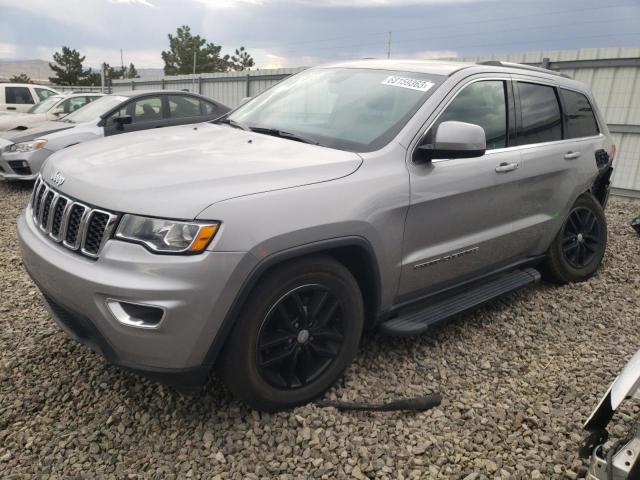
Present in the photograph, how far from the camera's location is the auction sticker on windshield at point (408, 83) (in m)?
3.05

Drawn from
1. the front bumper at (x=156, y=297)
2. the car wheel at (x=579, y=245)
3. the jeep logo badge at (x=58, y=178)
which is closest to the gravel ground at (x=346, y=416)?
the front bumper at (x=156, y=297)

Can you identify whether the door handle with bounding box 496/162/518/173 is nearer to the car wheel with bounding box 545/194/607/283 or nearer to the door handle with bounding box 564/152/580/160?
the door handle with bounding box 564/152/580/160

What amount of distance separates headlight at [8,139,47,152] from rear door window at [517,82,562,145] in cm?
688

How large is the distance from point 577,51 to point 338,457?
8930mm

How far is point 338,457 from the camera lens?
2.33 m

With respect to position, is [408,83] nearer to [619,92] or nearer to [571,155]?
[571,155]

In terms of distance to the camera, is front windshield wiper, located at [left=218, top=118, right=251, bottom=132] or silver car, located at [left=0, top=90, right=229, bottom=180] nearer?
front windshield wiper, located at [left=218, top=118, right=251, bottom=132]

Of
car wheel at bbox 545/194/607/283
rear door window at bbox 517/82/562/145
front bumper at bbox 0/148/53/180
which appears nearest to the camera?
rear door window at bbox 517/82/562/145

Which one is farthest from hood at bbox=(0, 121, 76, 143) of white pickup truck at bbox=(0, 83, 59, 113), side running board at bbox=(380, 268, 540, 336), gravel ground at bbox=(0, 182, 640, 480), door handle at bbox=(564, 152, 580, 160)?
white pickup truck at bbox=(0, 83, 59, 113)

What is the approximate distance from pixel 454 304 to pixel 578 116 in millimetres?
2206

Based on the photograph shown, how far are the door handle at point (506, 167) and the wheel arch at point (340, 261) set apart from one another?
4.02ft

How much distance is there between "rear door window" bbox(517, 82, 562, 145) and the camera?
11.9ft

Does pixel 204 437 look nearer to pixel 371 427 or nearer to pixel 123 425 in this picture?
pixel 123 425

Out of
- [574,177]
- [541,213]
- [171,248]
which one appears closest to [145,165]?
[171,248]
